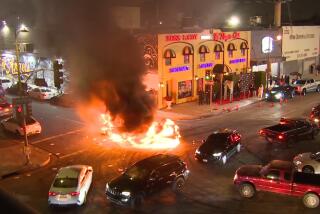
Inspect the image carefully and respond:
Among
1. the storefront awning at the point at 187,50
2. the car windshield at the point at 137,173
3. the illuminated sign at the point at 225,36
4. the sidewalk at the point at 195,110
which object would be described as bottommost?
the car windshield at the point at 137,173

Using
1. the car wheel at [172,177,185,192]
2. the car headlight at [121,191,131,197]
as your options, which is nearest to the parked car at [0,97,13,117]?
the car wheel at [172,177,185,192]

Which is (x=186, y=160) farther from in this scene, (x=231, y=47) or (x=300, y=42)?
(x=300, y=42)

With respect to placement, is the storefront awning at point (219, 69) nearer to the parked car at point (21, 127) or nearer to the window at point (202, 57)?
the window at point (202, 57)

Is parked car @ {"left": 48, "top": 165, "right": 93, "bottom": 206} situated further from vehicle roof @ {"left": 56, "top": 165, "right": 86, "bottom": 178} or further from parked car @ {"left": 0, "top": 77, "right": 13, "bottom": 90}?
parked car @ {"left": 0, "top": 77, "right": 13, "bottom": 90}

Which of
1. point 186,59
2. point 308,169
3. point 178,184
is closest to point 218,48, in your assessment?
point 186,59

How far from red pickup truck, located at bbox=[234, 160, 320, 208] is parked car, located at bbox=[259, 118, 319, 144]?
6033 millimetres

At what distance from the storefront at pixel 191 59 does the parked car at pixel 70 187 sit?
55.2 ft

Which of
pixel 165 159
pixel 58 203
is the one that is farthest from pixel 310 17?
pixel 58 203

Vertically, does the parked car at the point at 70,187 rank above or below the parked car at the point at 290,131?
below

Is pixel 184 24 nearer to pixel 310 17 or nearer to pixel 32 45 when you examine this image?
pixel 32 45

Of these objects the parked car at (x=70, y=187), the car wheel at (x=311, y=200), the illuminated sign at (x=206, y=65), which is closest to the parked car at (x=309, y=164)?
the car wheel at (x=311, y=200)

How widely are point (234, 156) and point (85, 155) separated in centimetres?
767

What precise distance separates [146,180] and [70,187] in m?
2.76

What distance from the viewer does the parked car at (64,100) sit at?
3322 centimetres
